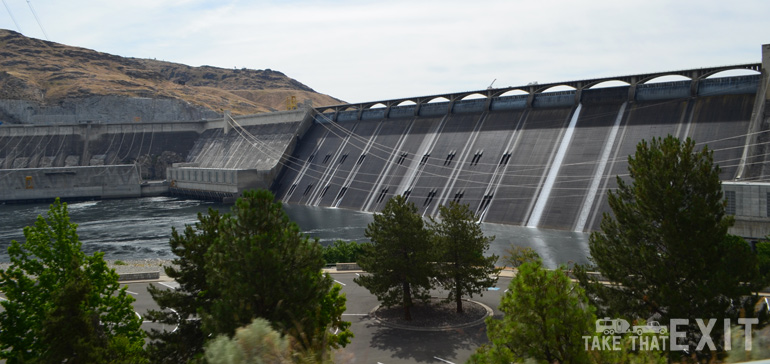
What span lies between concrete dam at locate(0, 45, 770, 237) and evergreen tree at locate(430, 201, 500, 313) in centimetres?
931

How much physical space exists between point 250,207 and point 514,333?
6.34 metres

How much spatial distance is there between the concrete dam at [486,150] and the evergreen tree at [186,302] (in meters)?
18.2

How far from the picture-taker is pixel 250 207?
12.9 m

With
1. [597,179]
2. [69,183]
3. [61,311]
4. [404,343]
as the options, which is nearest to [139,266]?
[404,343]

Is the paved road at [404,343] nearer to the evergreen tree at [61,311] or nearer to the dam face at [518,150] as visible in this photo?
the evergreen tree at [61,311]

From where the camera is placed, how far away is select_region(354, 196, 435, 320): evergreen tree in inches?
866

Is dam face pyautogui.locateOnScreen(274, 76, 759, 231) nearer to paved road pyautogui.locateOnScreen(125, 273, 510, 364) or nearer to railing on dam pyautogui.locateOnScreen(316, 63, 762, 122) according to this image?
railing on dam pyautogui.locateOnScreen(316, 63, 762, 122)

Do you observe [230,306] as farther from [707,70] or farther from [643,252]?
[707,70]

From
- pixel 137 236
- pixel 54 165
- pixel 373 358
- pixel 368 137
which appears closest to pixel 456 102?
pixel 368 137

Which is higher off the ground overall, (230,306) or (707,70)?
(707,70)

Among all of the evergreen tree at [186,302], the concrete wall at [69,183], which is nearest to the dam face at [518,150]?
the evergreen tree at [186,302]

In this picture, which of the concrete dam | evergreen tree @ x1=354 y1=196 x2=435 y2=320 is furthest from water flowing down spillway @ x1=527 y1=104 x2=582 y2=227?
evergreen tree @ x1=354 y1=196 x2=435 y2=320

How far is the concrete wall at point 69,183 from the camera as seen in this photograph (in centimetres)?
7362

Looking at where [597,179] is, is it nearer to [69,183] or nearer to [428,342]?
[428,342]
